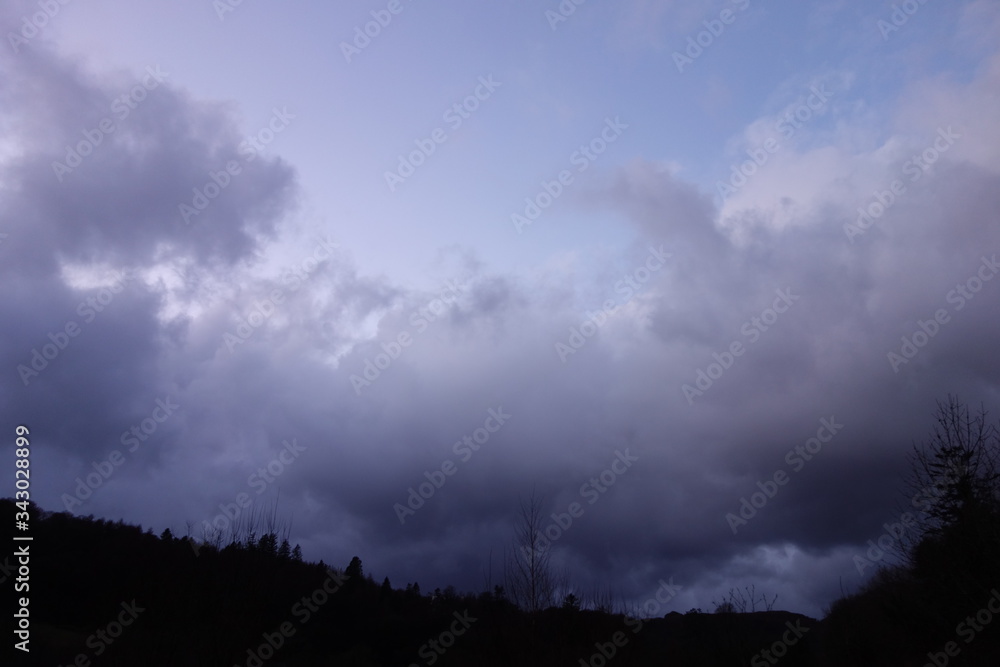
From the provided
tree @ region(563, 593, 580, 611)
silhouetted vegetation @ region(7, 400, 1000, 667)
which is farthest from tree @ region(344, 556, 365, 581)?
tree @ region(563, 593, 580, 611)

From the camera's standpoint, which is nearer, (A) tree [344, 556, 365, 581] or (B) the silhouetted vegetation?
(B) the silhouetted vegetation

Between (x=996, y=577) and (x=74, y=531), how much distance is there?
217 ft

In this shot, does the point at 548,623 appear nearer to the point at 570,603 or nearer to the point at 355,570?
the point at 570,603

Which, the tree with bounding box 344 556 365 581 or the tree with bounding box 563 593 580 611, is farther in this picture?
the tree with bounding box 344 556 365 581

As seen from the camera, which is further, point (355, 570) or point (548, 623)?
point (355, 570)

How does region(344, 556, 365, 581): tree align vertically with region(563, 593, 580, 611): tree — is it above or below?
above

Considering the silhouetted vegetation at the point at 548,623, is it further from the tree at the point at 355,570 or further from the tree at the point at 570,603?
the tree at the point at 355,570

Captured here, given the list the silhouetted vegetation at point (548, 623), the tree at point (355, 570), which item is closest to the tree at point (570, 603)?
the silhouetted vegetation at point (548, 623)

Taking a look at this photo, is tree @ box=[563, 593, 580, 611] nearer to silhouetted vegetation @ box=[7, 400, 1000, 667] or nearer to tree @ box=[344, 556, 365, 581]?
silhouetted vegetation @ box=[7, 400, 1000, 667]

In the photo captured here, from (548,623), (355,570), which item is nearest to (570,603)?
(548,623)

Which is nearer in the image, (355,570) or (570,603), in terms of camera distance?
(570,603)

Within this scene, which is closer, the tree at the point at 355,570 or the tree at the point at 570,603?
the tree at the point at 570,603

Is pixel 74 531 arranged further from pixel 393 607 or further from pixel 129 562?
pixel 393 607

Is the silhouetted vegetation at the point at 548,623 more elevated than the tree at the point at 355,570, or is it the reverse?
the tree at the point at 355,570
